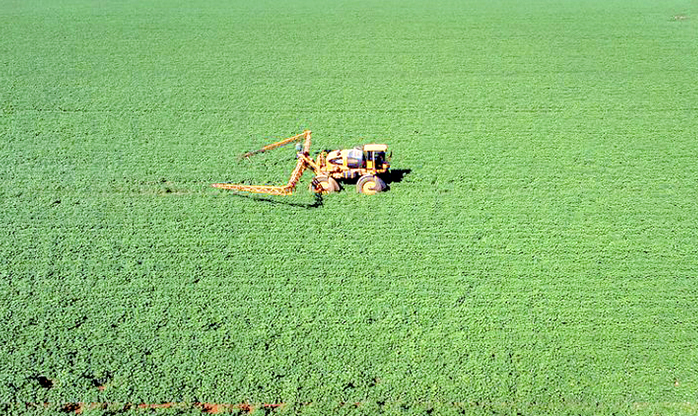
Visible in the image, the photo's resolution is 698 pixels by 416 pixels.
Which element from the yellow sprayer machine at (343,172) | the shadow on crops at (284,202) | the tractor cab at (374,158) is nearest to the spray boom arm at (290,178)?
the yellow sprayer machine at (343,172)

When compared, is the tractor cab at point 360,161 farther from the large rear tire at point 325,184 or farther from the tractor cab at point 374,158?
the large rear tire at point 325,184

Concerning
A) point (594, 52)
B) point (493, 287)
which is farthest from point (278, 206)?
point (594, 52)

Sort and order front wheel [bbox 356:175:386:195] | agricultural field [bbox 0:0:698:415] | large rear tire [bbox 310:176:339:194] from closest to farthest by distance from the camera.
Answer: agricultural field [bbox 0:0:698:415] < front wheel [bbox 356:175:386:195] < large rear tire [bbox 310:176:339:194]

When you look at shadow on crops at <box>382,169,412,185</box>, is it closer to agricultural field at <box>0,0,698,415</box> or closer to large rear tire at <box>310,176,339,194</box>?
agricultural field at <box>0,0,698,415</box>

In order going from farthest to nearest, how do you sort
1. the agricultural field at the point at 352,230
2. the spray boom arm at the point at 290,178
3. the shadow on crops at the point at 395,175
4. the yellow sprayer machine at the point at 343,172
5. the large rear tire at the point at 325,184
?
the shadow on crops at the point at 395,175 < the large rear tire at the point at 325,184 < the yellow sprayer machine at the point at 343,172 < the spray boom arm at the point at 290,178 < the agricultural field at the point at 352,230

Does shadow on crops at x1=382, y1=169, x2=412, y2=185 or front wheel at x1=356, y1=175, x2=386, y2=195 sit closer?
front wheel at x1=356, y1=175, x2=386, y2=195

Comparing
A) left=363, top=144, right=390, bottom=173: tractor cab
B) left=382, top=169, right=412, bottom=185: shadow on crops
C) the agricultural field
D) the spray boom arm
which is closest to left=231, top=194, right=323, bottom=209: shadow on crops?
the agricultural field

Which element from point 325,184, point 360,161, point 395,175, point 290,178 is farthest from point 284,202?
point 395,175
